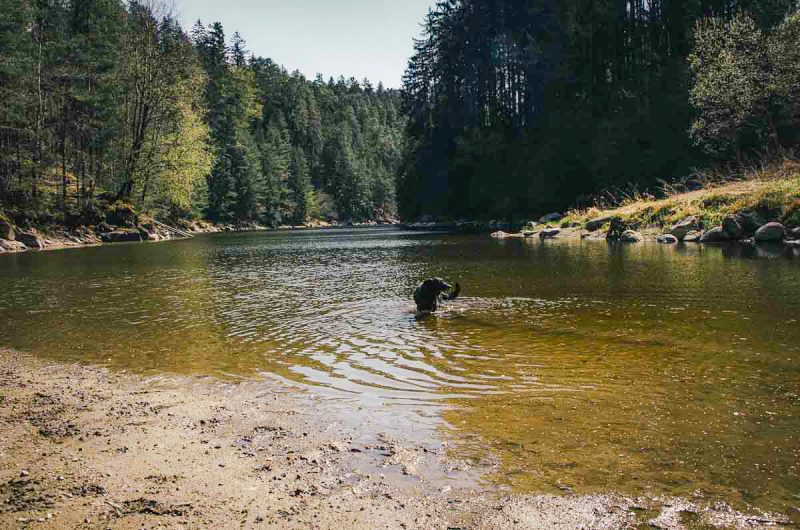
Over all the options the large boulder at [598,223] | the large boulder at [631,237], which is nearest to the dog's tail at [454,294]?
the large boulder at [631,237]

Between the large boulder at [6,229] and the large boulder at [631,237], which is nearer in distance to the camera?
the large boulder at [631,237]

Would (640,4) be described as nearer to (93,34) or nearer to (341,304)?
(93,34)

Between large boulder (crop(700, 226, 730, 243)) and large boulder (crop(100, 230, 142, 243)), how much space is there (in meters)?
44.3

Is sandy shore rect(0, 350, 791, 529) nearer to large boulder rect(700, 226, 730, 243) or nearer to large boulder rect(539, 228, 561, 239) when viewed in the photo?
large boulder rect(700, 226, 730, 243)

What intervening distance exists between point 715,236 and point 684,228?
2.19 m

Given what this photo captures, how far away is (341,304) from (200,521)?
10220mm

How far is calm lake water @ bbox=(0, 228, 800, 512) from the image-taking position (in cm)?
494

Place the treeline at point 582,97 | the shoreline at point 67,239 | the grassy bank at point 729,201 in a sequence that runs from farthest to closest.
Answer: the shoreline at point 67,239
the treeline at point 582,97
the grassy bank at point 729,201

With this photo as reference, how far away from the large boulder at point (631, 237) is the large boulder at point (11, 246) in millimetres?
38693

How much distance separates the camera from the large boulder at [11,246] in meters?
39.2

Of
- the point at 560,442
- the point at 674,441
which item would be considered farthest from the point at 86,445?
the point at 674,441

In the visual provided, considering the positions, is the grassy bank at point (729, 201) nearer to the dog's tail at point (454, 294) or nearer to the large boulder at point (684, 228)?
the large boulder at point (684, 228)

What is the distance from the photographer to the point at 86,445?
5516 millimetres

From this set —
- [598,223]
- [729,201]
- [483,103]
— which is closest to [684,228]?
[729,201]
